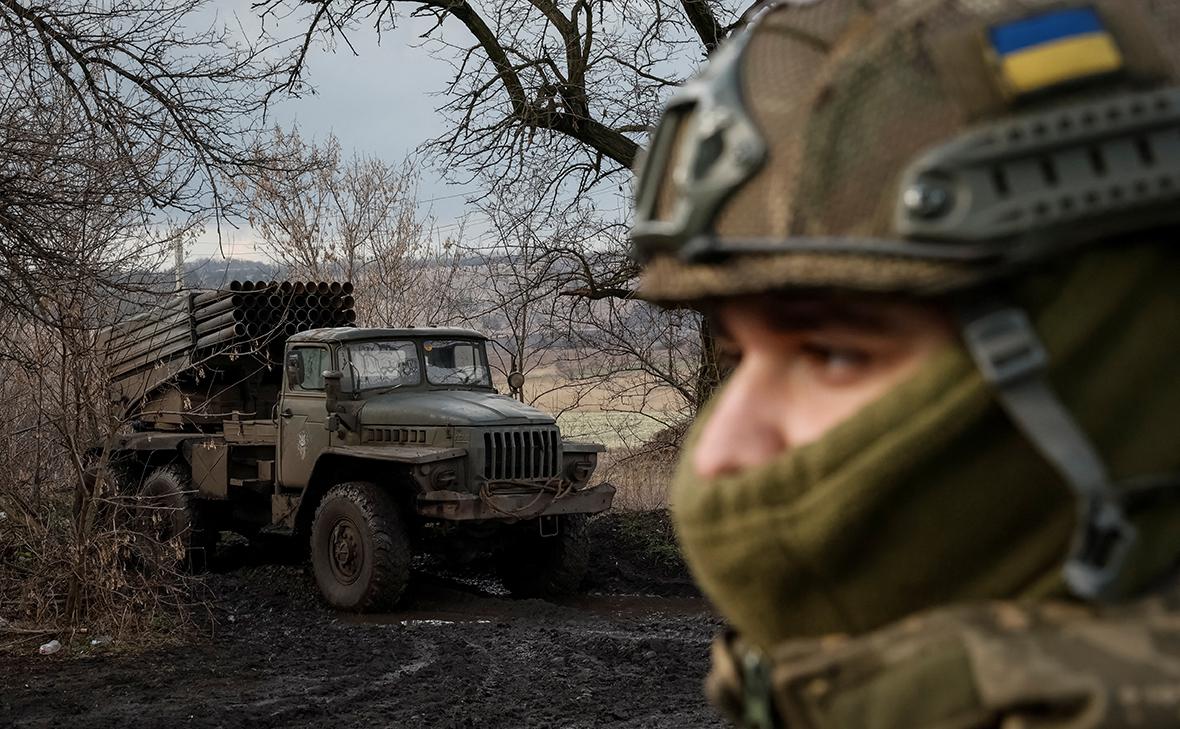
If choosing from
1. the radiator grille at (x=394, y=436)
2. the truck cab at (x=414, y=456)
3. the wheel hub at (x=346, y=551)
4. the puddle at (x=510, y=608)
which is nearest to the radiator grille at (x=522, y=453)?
the truck cab at (x=414, y=456)

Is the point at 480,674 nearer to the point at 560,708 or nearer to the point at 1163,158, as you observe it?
the point at 560,708

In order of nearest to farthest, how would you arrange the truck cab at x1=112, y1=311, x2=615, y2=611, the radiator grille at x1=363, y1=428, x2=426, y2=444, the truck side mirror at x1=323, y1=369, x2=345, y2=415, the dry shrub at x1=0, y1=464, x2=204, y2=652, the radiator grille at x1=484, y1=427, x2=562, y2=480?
the dry shrub at x1=0, y1=464, x2=204, y2=652, the truck cab at x1=112, y1=311, x2=615, y2=611, the radiator grille at x1=484, y1=427, x2=562, y2=480, the radiator grille at x1=363, y1=428, x2=426, y2=444, the truck side mirror at x1=323, y1=369, x2=345, y2=415

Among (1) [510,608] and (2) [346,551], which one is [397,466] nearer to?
(2) [346,551]

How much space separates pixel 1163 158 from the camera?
850 mm

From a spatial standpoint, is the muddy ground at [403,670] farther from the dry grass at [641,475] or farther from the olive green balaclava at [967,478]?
the olive green balaclava at [967,478]

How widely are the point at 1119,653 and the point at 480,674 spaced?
7054 millimetres

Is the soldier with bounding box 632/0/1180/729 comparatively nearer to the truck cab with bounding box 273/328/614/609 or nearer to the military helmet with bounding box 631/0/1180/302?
the military helmet with bounding box 631/0/1180/302

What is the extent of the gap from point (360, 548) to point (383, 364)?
5.42 ft

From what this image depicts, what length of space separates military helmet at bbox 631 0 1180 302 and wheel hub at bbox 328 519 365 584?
29.7ft

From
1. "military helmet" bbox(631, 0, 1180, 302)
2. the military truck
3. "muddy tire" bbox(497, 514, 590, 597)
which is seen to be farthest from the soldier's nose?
"muddy tire" bbox(497, 514, 590, 597)

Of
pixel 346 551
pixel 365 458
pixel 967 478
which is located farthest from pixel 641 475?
pixel 967 478

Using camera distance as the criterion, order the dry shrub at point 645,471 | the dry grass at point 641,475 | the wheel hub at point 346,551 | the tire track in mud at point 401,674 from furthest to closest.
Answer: the dry grass at point 641,475
the dry shrub at point 645,471
the wheel hub at point 346,551
the tire track in mud at point 401,674

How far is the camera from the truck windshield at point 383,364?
1059 cm

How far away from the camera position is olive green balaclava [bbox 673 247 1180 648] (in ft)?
2.94
